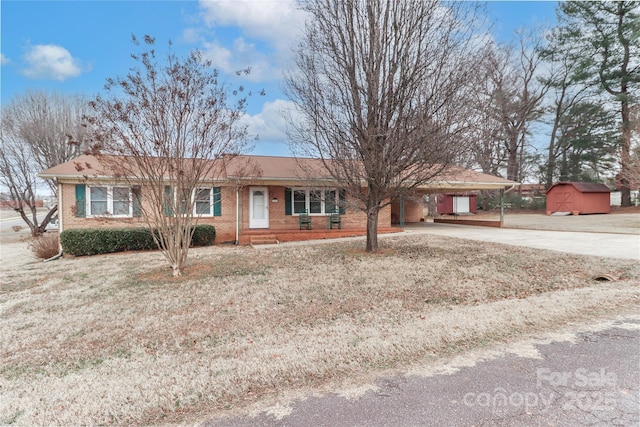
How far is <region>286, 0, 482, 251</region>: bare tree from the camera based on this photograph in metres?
7.23

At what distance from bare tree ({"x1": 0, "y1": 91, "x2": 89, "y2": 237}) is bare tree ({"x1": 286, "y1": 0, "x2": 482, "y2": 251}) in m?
17.5

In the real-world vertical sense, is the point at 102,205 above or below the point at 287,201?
below

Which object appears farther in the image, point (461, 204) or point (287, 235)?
point (461, 204)

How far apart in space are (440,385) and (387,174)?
5.47 m

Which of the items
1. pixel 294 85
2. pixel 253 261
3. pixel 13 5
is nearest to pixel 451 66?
pixel 294 85

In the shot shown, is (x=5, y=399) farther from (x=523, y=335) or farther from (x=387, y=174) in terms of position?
(x=387, y=174)

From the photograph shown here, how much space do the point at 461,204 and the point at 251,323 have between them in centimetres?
2856

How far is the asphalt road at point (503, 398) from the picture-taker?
7.32 ft

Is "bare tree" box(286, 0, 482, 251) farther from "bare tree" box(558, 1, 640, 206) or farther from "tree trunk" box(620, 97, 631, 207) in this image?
"bare tree" box(558, 1, 640, 206)

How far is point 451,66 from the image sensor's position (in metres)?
7.38

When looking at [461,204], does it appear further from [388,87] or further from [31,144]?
[31,144]

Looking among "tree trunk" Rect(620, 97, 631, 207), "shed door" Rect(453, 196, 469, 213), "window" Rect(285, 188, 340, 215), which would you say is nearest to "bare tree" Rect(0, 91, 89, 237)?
"window" Rect(285, 188, 340, 215)

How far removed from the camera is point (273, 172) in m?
13.4

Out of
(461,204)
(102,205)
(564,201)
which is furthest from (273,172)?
(564,201)
